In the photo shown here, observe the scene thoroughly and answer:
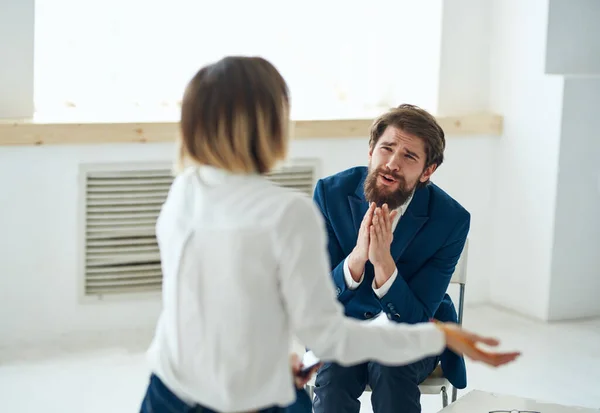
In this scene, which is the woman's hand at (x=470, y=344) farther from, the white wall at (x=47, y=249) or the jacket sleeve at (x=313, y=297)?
the white wall at (x=47, y=249)

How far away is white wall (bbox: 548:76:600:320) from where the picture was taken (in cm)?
434

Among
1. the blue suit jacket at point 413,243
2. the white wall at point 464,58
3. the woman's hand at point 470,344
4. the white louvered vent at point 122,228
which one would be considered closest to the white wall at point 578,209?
the white wall at point 464,58

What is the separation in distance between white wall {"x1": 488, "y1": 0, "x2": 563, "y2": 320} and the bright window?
0.32 metres

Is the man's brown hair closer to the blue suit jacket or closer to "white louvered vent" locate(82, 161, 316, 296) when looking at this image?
the blue suit jacket

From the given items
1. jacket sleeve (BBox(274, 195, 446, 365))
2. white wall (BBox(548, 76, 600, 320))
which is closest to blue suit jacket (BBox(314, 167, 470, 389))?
jacket sleeve (BBox(274, 195, 446, 365))

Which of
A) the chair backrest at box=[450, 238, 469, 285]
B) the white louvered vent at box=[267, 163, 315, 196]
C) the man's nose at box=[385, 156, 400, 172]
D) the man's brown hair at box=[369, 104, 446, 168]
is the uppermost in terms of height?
the man's brown hair at box=[369, 104, 446, 168]

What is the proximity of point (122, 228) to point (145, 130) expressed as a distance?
0.41 m

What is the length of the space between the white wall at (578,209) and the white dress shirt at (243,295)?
2861 millimetres

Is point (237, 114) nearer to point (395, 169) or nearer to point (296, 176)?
point (395, 169)

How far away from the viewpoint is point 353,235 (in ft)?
8.79

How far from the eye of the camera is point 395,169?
2.62 m

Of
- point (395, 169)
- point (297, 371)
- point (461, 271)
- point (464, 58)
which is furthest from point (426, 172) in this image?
point (464, 58)

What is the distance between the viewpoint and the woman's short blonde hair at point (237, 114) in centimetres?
164

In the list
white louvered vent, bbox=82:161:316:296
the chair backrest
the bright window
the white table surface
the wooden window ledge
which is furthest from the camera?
the bright window
